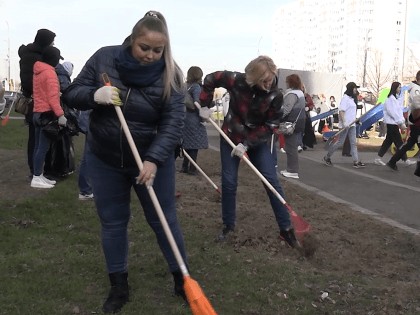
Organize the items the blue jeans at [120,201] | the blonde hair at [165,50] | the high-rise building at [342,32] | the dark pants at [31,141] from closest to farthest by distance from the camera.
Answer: the blonde hair at [165,50] → the blue jeans at [120,201] → the dark pants at [31,141] → the high-rise building at [342,32]

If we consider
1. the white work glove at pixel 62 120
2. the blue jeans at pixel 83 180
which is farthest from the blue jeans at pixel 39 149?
the blue jeans at pixel 83 180

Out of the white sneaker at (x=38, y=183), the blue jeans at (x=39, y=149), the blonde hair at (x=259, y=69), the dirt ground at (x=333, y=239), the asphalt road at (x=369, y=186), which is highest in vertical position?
the blonde hair at (x=259, y=69)

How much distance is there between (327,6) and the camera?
459 feet

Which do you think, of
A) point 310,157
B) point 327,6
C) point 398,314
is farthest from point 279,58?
point 398,314

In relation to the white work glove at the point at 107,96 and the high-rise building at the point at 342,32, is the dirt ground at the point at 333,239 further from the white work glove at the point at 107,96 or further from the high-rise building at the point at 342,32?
the high-rise building at the point at 342,32

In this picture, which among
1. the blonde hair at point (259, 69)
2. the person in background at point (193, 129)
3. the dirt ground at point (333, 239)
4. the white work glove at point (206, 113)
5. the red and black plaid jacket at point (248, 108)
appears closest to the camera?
the dirt ground at point (333, 239)

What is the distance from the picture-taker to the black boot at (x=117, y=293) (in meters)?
3.68

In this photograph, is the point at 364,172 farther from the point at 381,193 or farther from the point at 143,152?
the point at 143,152

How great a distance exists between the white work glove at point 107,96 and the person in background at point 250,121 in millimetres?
1925

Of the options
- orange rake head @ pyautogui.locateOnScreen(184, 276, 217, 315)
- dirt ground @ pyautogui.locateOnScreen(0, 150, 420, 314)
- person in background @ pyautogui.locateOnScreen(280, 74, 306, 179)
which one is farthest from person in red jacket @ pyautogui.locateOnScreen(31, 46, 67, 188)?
person in background @ pyautogui.locateOnScreen(280, 74, 306, 179)

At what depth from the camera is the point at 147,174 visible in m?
3.31

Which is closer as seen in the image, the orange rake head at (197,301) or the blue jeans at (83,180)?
the orange rake head at (197,301)

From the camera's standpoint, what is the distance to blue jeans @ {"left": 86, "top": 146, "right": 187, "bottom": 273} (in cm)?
358

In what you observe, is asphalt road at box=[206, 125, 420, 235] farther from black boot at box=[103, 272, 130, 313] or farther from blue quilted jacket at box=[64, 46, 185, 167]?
blue quilted jacket at box=[64, 46, 185, 167]
